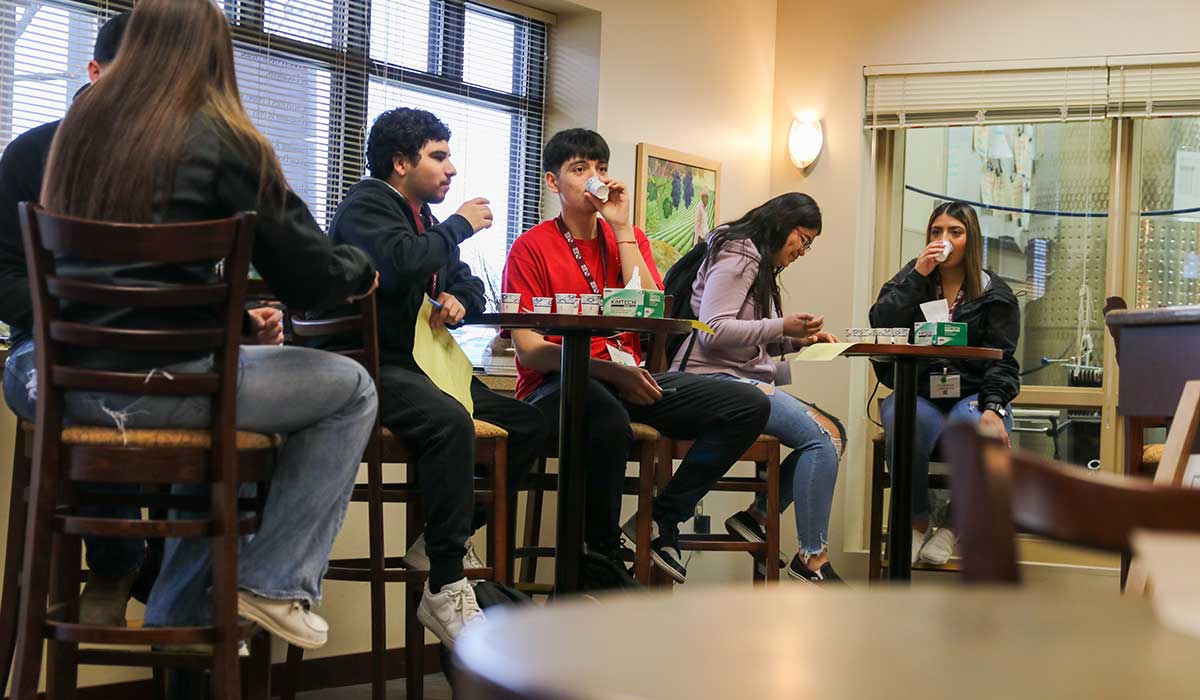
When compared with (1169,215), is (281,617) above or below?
below

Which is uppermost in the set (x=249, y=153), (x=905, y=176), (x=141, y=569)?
(x=905, y=176)

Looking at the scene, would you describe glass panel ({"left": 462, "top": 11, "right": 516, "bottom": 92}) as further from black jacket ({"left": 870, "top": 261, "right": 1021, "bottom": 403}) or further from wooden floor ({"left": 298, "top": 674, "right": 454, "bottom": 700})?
wooden floor ({"left": 298, "top": 674, "right": 454, "bottom": 700})

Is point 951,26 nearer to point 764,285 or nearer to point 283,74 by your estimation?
point 764,285

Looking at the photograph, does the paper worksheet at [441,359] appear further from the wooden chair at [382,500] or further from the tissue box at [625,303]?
the tissue box at [625,303]

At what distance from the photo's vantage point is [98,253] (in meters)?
1.91

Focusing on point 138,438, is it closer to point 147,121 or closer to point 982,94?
point 147,121

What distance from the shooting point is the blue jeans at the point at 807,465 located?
3.98 m

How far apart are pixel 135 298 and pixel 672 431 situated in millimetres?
1895

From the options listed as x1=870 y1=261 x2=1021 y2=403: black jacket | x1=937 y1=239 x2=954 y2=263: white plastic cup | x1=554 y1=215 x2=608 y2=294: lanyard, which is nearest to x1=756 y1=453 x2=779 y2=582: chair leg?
x1=554 y1=215 x2=608 y2=294: lanyard

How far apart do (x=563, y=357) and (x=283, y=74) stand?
4.77ft

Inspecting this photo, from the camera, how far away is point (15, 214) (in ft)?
7.78

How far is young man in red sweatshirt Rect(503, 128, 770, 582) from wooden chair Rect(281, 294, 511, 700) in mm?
294

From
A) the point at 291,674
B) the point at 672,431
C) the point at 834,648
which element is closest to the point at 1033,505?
the point at 834,648

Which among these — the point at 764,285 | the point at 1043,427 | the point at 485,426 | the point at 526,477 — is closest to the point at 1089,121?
the point at 1043,427
